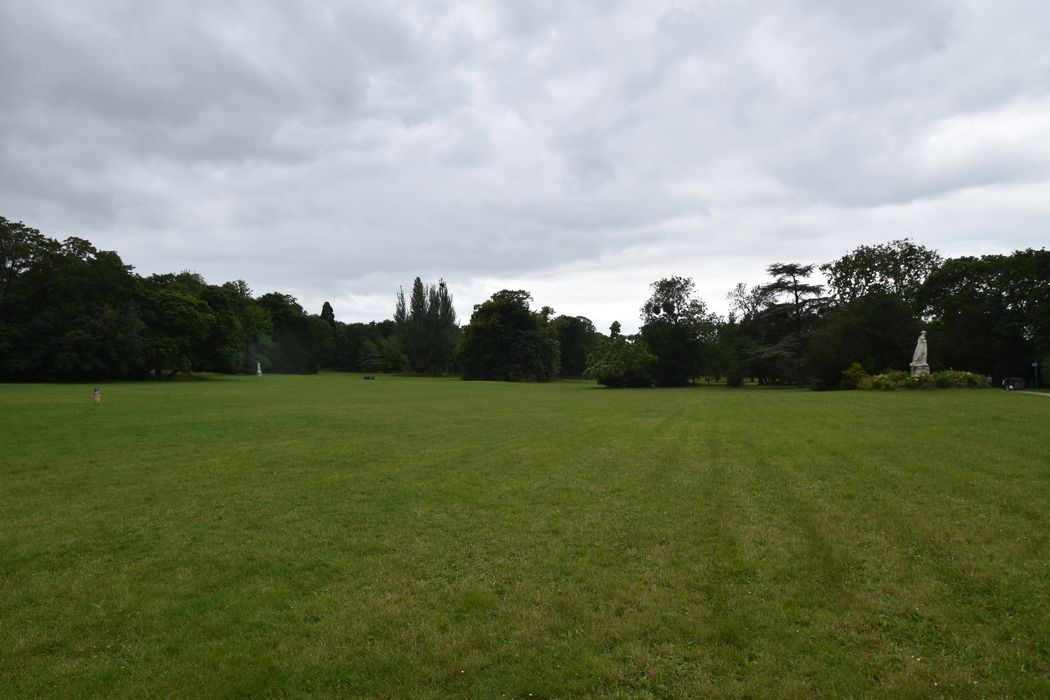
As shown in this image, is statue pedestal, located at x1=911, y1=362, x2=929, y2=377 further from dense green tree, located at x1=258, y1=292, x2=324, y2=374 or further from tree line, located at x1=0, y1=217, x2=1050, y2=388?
dense green tree, located at x1=258, y1=292, x2=324, y2=374

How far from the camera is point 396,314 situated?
9269 cm

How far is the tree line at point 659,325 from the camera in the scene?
42031mm

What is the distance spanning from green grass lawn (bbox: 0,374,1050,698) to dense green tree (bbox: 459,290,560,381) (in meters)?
57.8

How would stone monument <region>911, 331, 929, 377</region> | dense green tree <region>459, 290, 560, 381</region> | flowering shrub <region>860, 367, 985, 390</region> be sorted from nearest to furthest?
flowering shrub <region>860, 367, 985, 390</region>
stone monument <region>911, 331, 929, 377</region>
dense green tree <region>459, 290, 560, 381</region>

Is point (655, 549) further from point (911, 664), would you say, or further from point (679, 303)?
point (679, 303)

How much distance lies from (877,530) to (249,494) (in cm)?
899

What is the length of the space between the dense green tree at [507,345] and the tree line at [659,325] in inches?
5.9

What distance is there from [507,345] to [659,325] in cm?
1995

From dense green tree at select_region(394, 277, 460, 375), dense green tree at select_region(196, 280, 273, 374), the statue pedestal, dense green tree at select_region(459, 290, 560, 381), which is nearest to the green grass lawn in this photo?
the statue pedestal

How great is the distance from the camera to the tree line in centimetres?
4203

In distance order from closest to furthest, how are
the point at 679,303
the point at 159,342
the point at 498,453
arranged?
1. the point at 498,453
2. the point at 159,342
3. the point at 679,303

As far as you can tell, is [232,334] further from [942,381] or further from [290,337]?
[942,381]

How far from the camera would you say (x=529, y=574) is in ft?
18.3

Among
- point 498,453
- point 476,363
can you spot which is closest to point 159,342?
point 476,363
